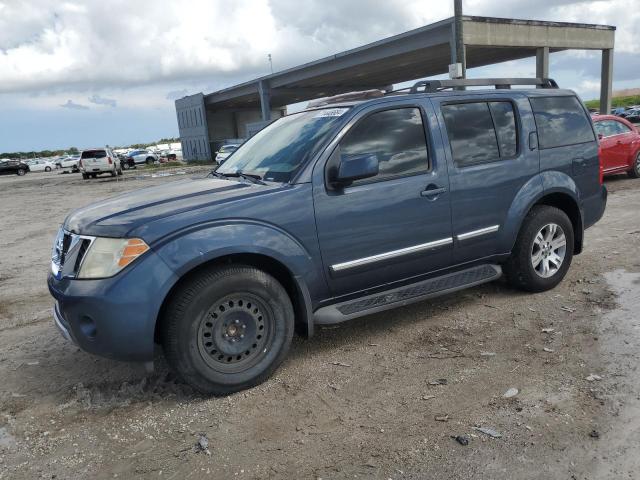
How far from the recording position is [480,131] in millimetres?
4520

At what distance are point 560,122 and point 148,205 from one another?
12.5 ft

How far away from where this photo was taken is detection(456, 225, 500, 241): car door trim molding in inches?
172

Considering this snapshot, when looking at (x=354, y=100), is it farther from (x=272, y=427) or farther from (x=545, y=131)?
(x=272, y=427)

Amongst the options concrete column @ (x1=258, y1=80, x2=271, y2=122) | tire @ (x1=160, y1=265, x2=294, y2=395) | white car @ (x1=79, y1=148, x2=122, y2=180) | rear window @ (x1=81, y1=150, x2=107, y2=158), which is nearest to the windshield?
tire @ (x1=160, y1=265, x2=294, y2=395)

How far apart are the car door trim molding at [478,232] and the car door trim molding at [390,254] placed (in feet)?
0.40

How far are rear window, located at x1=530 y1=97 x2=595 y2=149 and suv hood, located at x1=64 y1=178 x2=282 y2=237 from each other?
271cm

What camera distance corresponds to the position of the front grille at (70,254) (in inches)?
132

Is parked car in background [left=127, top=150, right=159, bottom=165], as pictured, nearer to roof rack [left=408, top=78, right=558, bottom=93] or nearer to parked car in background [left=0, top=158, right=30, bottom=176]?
parked car in background [left=0, top=158, right=30, bottom=176]

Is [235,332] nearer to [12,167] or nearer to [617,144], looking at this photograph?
[617,144]

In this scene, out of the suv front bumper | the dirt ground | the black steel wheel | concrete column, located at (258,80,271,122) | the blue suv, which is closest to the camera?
the dirt ground

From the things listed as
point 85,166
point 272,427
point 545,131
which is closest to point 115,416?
point 272,427

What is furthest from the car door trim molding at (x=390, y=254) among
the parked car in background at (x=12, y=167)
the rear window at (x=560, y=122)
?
the parked car in background at (x=12, y=167)

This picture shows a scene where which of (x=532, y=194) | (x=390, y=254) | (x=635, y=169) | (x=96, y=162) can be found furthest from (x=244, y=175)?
(x=96, y=162)

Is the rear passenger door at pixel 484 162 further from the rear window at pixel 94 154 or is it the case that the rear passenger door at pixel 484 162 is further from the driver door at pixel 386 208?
the rear window at pixel 94 154
